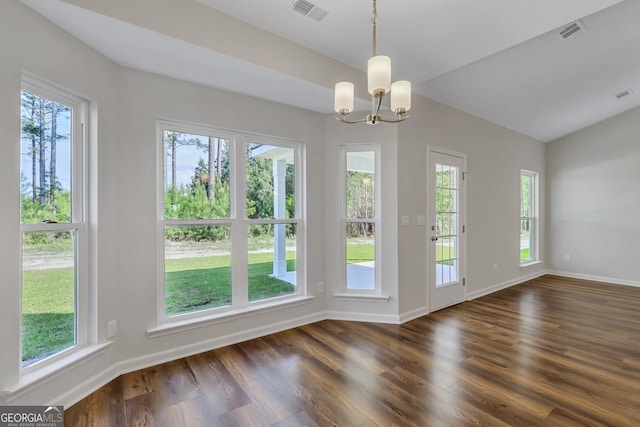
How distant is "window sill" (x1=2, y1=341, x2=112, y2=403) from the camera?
1.70 m

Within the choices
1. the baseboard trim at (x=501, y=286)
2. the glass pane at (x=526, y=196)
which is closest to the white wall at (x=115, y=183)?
the baseboard trim at (x=501, y=286)

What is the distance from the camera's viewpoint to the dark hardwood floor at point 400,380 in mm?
1850

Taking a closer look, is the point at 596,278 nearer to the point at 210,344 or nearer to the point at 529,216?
the point at 529,216

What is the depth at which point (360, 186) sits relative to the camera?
142 inches

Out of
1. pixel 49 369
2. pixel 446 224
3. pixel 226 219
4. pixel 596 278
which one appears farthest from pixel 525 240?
pixel 49 369

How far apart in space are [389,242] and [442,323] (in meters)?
1.12

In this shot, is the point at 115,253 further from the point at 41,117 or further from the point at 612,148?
the point at 612,148

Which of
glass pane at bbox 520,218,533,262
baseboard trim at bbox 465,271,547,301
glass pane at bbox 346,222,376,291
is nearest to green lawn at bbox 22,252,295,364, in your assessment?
glass pane at bbox 346,222,376,291

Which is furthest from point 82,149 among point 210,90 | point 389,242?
point 389,242

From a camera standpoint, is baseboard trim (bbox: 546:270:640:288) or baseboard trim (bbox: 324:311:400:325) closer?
baseboard trim (bbox: 324:311:400:325)

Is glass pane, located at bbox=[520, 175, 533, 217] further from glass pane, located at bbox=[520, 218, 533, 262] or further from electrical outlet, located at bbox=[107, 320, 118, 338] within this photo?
electrical outlet, located at bbox=[107, 320, 118, 338]

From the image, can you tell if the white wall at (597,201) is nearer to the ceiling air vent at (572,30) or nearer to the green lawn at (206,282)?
the ceiling air vent at (572,30)

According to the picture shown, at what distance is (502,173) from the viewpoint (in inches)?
197

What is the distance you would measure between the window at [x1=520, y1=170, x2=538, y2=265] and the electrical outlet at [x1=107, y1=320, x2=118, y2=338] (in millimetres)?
6636
